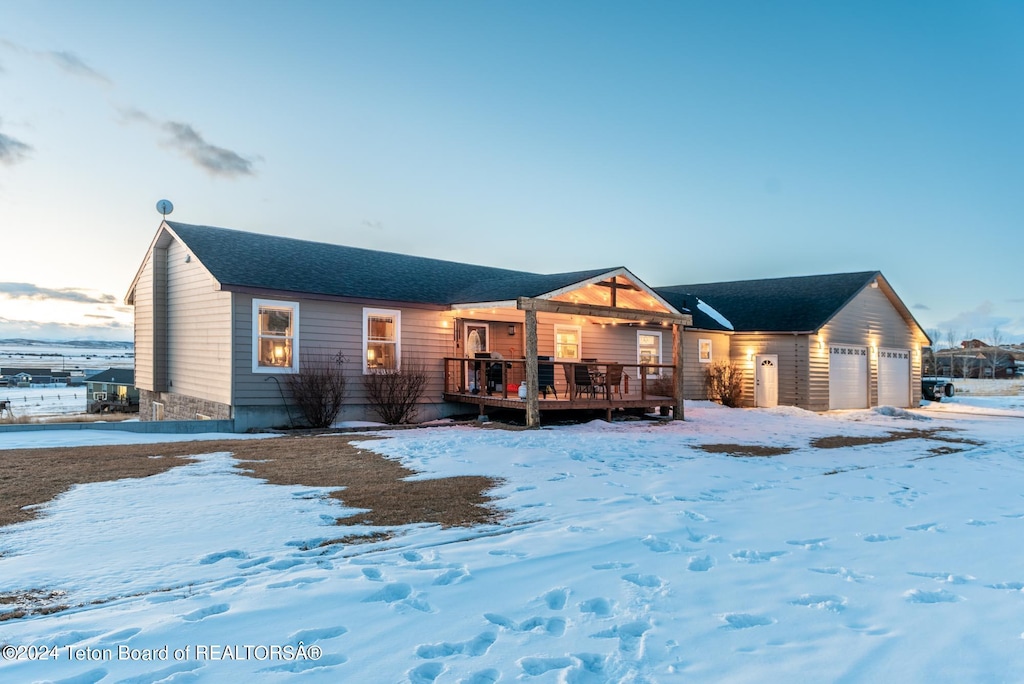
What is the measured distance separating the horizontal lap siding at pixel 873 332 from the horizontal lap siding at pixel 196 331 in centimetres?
1913

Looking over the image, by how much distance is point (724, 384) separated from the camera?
72.3ft

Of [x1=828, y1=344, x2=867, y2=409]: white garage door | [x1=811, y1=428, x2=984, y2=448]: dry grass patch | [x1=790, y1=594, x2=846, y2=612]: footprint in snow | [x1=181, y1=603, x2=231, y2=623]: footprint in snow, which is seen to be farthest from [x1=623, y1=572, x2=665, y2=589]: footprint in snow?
[x1=828, y1=344, x2=867, y2=409]: white garage door

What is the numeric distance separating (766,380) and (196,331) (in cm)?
1891

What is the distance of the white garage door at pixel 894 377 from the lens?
80.0ft

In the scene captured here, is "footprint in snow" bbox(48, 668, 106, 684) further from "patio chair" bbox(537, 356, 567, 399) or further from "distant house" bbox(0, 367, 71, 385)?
"distant house" bbox(0, 367, 71, 385)

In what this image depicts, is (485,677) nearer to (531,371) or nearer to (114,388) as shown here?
(531,371)

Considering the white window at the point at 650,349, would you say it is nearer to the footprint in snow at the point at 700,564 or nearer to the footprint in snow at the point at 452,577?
the footprint in snow at the point at 700,564

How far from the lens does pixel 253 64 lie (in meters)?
15.0

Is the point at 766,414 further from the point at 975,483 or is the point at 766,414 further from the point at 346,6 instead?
the point at 346,6

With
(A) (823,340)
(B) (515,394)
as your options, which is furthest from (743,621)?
(A) (823,340)

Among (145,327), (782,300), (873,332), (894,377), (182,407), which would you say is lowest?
(182,407)

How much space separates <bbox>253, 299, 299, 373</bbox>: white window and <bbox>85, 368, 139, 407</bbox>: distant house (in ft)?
78.5

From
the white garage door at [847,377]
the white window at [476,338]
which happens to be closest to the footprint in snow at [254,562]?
the white window at [476,338]

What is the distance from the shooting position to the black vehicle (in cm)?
2858
